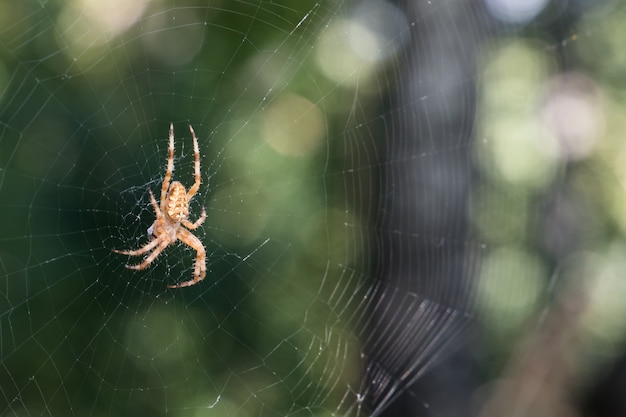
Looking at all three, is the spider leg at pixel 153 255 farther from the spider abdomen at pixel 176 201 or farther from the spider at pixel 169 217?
the spider abdomen at pixel 176 201

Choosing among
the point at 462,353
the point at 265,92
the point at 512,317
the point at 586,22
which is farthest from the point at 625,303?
the point at 265,92

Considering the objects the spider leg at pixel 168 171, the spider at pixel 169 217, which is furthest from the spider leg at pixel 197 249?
the spider leg at pixel 168 171

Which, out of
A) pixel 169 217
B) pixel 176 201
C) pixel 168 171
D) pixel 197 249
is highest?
pixel 168 171

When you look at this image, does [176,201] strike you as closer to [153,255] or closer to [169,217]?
[169,217]

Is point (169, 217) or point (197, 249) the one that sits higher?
point (169, 217)

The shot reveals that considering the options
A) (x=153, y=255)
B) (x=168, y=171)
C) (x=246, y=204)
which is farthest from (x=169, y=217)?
(x=246, y=204)

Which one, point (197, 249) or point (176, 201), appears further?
point (197, 249)

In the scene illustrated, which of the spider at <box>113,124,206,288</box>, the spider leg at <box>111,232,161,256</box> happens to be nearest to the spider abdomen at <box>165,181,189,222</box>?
the spider at <box>113,124,206,288</box>
